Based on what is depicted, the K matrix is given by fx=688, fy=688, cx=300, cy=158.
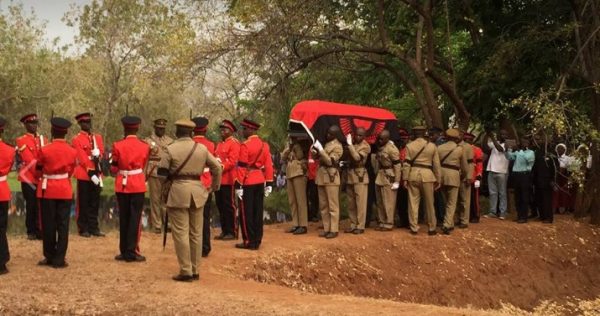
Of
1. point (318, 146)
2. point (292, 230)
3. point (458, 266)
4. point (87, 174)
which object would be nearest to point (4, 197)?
point (87, 174)

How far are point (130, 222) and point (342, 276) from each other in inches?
140

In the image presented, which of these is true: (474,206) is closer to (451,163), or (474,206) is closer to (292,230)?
(451,163)

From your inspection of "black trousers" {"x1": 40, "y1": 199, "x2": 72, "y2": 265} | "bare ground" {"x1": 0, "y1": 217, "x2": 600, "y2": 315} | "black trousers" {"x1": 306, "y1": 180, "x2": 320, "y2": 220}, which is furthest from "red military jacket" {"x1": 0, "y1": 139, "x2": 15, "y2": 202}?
"black trousers" {"x1": 306, "y1": 180, "x2": 320, "y2": 220}

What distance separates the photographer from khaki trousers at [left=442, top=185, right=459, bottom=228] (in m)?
14.1

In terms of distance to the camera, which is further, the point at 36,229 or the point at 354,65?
the point at 354,65

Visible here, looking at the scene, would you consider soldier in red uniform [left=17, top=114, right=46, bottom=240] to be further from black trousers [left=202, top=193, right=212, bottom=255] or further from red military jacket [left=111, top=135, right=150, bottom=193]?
black trousers [left=202, top=193, right=212, bottom=255]

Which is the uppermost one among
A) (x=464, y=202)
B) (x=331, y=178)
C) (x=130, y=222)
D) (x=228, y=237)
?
(x=331, y=178)

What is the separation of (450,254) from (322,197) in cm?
268

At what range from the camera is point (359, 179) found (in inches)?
526

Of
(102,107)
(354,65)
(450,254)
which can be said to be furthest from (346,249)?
(102,107)

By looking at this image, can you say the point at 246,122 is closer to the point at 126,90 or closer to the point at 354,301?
the point at 354,301

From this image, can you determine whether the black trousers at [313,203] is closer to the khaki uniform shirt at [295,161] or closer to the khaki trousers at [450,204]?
the khaki uniform shirt at [295,161]

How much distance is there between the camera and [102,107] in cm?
4062

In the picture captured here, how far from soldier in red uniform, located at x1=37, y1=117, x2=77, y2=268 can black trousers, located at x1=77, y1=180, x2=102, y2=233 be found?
2485 mm
